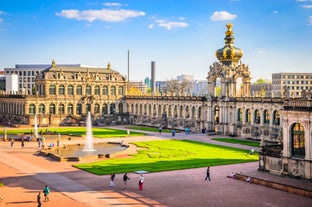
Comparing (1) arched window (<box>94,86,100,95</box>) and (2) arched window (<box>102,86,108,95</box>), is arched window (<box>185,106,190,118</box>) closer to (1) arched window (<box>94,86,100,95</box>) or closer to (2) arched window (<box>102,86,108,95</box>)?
(2) arched window (<box>102,86,108,95</box>)

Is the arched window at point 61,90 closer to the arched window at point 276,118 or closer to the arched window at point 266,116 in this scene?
the arched window at point 266,116

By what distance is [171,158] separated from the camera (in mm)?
57906

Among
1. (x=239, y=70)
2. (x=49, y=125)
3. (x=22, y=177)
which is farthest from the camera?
(x=49, y=125)

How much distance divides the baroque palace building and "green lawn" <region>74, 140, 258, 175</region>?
23.4 ft

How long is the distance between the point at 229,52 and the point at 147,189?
5973cm

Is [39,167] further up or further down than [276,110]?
Result: further down

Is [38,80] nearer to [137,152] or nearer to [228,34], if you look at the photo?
[228,34]

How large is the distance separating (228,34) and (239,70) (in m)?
10.0

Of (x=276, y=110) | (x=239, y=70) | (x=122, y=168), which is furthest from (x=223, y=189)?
(x=239, y=70)

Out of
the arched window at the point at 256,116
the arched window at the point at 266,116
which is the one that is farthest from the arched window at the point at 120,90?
the arched window at the point at 266,116

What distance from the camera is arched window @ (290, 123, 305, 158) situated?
4356 centimetres

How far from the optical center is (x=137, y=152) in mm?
62906

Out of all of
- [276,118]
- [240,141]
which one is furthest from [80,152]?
[276,118]

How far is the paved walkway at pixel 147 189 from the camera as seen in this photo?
35.8m
